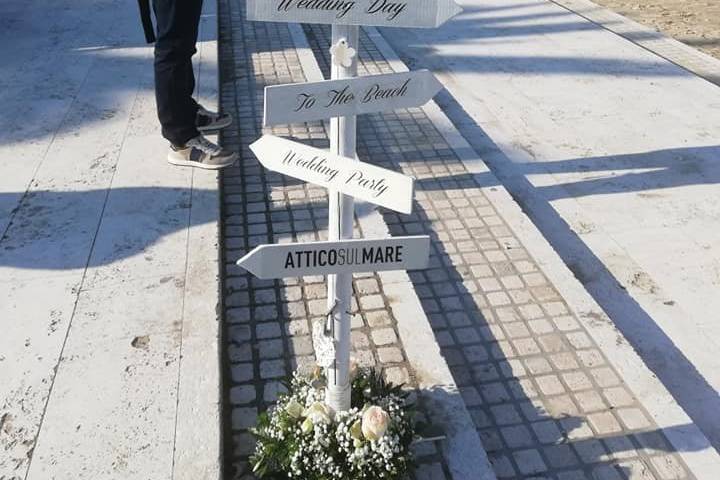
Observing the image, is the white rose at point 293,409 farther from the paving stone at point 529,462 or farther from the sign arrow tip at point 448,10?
the sign arrow tip at point 448,10

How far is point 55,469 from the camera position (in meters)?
2.21

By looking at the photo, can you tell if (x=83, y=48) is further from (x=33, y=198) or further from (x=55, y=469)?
(x=55, y=469)

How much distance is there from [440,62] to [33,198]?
4.48 meters

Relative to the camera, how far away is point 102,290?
→ 9.98ft

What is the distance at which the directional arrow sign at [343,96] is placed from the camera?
1848 mm

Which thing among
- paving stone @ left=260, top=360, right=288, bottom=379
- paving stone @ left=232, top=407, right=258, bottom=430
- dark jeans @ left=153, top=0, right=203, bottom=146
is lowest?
paving stone @ left=260, top=360, right=288, bottom=379

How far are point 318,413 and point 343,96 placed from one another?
1.01m

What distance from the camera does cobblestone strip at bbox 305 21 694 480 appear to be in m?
2.56

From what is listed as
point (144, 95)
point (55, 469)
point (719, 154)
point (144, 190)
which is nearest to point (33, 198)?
→ point (144, 190)

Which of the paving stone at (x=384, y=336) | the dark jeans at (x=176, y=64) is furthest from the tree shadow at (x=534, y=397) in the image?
the dark jeans at (x=176, y=64)

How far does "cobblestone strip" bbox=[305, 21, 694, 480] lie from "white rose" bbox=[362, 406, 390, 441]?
647 mm

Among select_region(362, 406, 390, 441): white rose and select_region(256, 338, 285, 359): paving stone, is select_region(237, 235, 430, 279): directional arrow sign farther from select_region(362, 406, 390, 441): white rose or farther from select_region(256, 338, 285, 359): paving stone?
select_region(256, 338, 285, 359): paving stone

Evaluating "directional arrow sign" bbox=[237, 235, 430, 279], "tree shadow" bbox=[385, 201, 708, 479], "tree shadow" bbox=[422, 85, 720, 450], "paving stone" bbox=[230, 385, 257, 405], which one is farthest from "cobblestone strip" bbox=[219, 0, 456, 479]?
"tree shadow" bbox=[422, 85, 720, 450]

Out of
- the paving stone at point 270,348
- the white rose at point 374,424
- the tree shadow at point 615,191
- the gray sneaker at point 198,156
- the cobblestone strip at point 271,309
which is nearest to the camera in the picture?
the white rose at point 374,424
